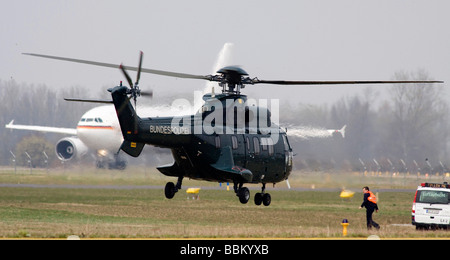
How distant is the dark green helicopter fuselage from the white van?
28.8 ft

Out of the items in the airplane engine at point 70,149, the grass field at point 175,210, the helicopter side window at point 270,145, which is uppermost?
the helicopter side window at point 270,145

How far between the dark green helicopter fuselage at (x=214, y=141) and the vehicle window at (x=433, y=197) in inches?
355

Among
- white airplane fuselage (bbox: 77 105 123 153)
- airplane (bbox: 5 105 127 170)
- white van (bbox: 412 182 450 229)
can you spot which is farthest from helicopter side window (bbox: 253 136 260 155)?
white airplane fuselage (bbox: 77 105 123 153)

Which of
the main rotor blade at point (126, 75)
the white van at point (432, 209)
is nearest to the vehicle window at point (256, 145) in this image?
the main rotor blade at point (126, 75)

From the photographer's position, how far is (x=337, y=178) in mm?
57094

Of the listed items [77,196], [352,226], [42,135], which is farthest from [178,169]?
[42,135]

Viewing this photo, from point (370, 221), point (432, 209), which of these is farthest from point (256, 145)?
point (432, 209)

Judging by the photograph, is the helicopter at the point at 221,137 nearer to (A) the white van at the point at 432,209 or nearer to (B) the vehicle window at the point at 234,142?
Result: (B) the vehicle window at the point at 234,142

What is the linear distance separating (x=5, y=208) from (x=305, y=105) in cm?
1771

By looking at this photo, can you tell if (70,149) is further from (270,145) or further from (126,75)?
(126,75)

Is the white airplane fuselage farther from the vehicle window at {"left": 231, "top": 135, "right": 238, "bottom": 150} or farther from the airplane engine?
the vehicle window at {"left": 231, "top": 135, "right": 238, "bottom": 150}

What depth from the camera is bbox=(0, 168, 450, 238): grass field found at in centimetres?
3453

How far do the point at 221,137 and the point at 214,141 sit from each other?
493mm

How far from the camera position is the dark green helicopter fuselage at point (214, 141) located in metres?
28.8
